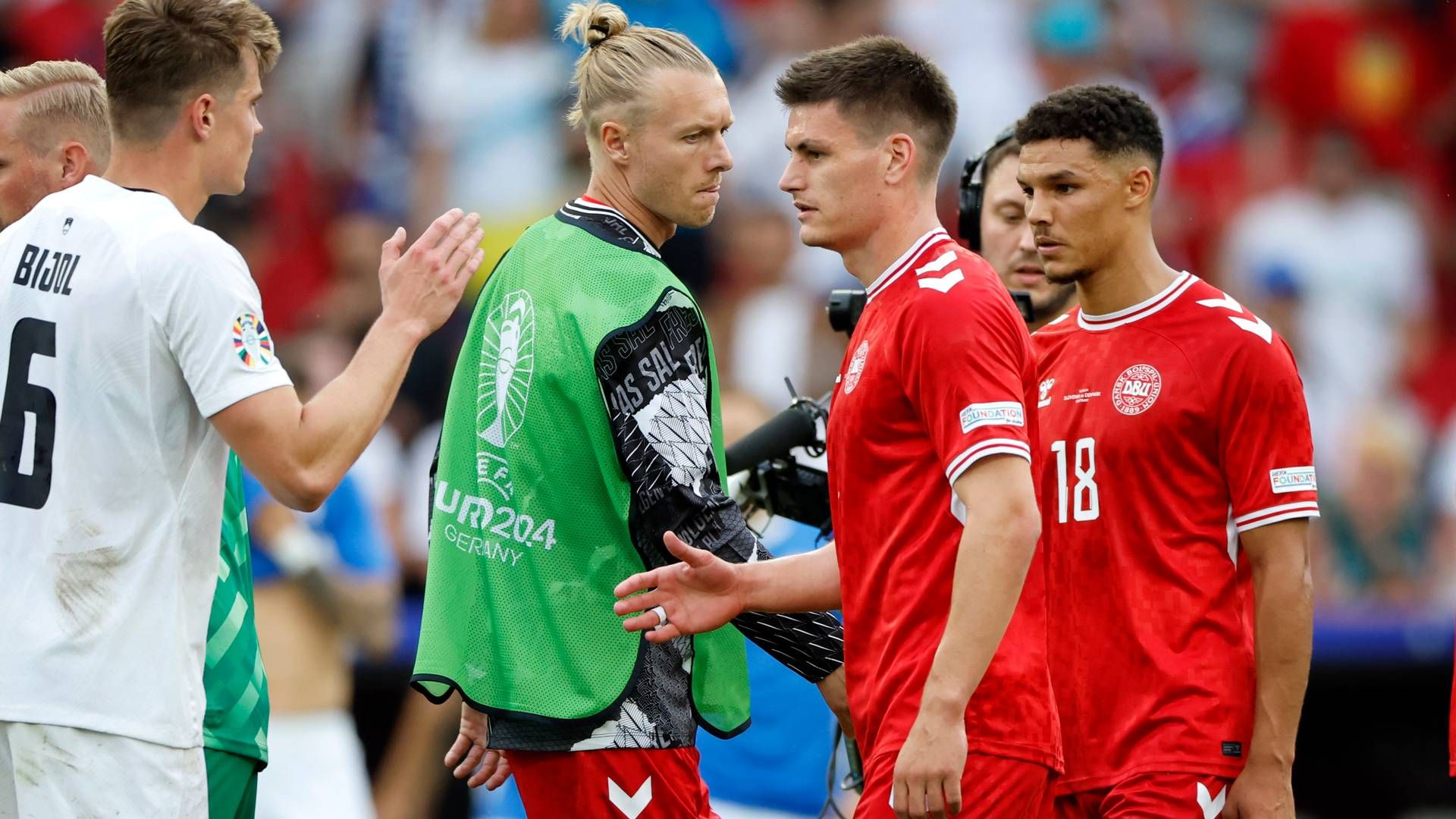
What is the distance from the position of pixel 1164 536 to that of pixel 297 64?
369 inches

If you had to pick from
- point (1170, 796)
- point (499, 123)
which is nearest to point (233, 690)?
point (1170, 796)

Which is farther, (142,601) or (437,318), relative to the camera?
(437,318)

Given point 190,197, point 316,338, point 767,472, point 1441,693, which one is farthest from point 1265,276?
point 190,197

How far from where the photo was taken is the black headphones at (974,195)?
5.68 meters

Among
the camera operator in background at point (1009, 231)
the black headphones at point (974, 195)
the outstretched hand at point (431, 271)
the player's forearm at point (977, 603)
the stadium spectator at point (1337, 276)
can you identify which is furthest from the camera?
the stadium spectator at point (1337, 276)

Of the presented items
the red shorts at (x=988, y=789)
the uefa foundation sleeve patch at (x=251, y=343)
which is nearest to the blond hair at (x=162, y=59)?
the uefa foundation sleeve patch at (x=251, y=343)

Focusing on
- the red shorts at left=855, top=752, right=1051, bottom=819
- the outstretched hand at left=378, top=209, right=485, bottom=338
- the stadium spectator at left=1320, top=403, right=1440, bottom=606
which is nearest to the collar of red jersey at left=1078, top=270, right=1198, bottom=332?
the red shorts at left=855, top=752, right=1051, bottom=819

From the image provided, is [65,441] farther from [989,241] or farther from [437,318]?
[989,241]

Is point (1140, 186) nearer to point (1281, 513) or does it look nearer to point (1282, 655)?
point (1281, 513)

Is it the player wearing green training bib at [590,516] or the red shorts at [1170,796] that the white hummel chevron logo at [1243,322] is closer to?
the red shorts at [1170,796]

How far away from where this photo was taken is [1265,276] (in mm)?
11703

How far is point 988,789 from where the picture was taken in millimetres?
3814

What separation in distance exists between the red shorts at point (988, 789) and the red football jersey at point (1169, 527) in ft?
1.84

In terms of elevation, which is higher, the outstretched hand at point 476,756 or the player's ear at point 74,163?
the player's ear at point 74,163
